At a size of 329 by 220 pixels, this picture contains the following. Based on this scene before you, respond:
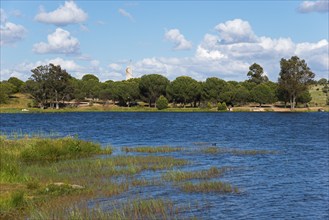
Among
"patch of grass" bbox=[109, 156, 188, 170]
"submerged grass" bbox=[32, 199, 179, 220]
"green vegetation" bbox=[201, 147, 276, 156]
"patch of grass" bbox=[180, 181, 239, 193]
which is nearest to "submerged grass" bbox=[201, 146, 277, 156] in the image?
"green vegetation" bbox=[201, 147, 276, 156]

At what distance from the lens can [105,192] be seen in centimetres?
2891

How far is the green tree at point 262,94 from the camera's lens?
193250 millimetres

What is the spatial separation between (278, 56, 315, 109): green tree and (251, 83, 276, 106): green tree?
7150 mm

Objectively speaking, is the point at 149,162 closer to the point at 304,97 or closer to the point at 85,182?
the point at 85,182

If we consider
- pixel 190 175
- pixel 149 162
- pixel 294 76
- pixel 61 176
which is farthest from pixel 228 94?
pixel 61 176

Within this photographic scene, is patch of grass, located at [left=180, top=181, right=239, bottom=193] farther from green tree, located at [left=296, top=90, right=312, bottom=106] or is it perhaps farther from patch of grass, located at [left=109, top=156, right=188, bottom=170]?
green tree, located at [left=296, top=90, right=312, bottom=106]

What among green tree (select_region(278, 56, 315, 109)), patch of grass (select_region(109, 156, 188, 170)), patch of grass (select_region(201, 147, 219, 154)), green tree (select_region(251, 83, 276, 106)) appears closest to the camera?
patch of grass (select_region(109, 156, 188, 170))

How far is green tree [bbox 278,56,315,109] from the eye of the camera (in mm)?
183600

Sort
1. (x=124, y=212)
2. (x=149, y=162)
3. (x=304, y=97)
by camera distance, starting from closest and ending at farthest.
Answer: (x=124, y=212)
(x=149, y=162)
(x=304, y=97)

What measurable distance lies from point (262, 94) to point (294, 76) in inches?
616

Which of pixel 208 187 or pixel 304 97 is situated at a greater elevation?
pixel 304 97

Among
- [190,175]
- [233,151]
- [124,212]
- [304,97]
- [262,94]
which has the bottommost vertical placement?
[233,151]

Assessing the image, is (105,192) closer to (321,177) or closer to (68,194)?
(68,194)

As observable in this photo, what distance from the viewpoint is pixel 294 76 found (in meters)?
185
